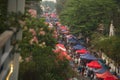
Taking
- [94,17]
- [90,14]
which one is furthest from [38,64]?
[90,14]

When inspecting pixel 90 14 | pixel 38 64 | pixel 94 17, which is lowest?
pixel 94 17

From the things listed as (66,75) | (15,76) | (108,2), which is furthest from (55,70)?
(108,2)

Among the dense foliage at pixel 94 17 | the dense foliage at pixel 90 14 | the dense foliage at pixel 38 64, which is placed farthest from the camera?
the dense foliage at pixel 90 14

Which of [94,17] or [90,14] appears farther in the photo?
[90,14]

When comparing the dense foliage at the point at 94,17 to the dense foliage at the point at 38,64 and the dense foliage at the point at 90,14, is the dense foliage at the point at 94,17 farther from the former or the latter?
the dense foliage at the point at 38,64

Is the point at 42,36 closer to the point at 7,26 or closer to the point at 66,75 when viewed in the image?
the point at 66,75

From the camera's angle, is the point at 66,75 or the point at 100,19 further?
the point at 100,19

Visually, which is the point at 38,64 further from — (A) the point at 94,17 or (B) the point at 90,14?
(B) the point at 90,14

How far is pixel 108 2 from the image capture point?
36312 millimetres

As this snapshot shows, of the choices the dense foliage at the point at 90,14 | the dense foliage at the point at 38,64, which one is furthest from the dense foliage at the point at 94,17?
the dense foliage at the point at 38,64

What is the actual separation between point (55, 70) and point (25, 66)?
7.04 ft

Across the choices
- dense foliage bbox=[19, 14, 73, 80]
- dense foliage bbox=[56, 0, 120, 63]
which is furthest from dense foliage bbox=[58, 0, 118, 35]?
dense foliage bbox=[19, 14, 73, 80]

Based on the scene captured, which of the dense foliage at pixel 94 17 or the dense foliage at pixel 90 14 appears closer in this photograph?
the dense foliage at pixel 94 17

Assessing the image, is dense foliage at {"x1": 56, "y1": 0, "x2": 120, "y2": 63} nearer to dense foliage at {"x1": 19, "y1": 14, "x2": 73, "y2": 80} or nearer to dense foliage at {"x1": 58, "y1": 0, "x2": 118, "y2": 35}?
dense foliage at {"x1": 58, "y1": 0, "x2": 118, "y2": 35}
